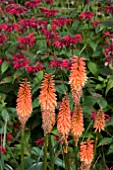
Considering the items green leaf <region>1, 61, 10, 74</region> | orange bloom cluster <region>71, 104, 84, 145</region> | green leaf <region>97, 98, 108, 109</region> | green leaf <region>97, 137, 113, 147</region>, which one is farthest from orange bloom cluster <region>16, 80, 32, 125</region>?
green leaf <region>1, 61, 10, 74</region>

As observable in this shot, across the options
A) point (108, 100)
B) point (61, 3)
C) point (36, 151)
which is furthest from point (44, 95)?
point (61, 3)

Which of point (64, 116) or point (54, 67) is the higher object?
point (64, 116)

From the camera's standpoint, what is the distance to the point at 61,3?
6047 millimetres

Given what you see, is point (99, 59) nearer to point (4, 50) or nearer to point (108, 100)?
point (108, 100)

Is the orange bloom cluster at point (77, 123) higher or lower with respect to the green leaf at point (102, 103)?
higher

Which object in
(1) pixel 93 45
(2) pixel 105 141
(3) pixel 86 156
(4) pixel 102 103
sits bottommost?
(2) pixel 105 141

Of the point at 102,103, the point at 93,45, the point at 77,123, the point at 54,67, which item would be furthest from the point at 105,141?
the point at 77,123

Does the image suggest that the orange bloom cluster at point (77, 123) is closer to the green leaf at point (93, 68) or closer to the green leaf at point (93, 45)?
the green leaf at point (93, 68)

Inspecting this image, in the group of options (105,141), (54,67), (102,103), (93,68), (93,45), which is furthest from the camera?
(93,45)

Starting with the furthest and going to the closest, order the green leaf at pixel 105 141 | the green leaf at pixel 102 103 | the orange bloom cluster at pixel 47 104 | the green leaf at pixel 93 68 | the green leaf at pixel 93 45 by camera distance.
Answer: the green leaf at pixel 93 45, the green leaf at pixel 93 68, the green leaf at pixel 102 103, the green leaf at pixel 105 141, the orange bloom cluster at pixel 47 104

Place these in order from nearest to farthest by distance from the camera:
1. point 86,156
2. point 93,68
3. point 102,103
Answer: point 86,156
point 102,103
point 93,68

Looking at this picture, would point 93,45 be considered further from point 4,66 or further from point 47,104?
point 47,104

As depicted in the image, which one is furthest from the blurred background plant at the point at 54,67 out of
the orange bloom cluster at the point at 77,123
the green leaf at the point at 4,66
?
the orange bloom cluster at the point at 77,123

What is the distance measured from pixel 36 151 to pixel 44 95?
46.9 inches
